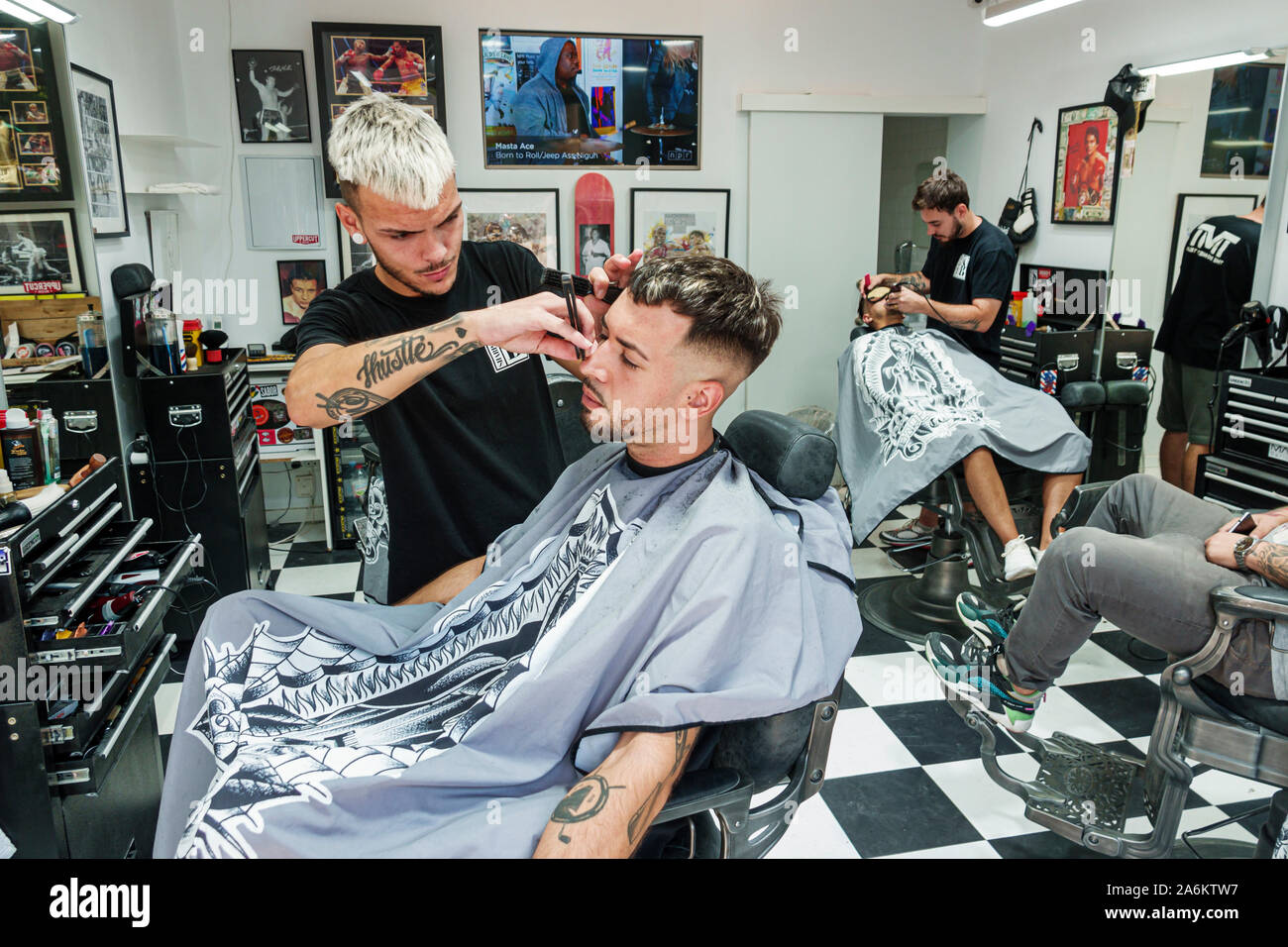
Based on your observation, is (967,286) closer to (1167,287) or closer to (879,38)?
(1167,287)

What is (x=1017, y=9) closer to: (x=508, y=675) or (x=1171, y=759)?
(x=1171, y=759)

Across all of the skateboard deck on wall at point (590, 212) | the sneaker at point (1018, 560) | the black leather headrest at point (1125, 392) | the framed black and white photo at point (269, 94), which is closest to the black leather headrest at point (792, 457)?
the sneaker at point (1018, 560)

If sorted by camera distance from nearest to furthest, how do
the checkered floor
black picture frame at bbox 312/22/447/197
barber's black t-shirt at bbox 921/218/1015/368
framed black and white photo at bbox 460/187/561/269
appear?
1. the checkered floor
2. barber's black t-shirt at bbox 921/218/1015/368
3. black picture frame at bbox 312/22/447/197
4. framed black and white photo at bbox 460/187/561/269

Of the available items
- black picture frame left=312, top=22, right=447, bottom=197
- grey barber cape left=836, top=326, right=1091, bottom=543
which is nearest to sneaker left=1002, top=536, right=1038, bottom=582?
grey barber cape left=836, top=326, right=1091, bottom=543

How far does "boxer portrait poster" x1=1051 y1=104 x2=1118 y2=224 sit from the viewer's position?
402 cm

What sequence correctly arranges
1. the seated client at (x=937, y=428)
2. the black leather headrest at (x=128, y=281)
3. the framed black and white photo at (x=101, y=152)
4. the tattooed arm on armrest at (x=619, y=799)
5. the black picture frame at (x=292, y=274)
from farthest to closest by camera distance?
the black picture frame at (x=292, y=274) < the seated client at (x=937, y=428) < the black leather headrest at (x=128, y=281) < the framed black and white photo at (x=101, y=152) < the tattooed arm on armrest at (x=619, y=799)

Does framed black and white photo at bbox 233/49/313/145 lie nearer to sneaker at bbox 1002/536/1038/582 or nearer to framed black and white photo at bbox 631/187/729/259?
framed black and white photo at bbox 631/187/729/259

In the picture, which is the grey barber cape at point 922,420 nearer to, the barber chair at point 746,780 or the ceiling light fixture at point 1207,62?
the ceiling light fixture at point 1207,62

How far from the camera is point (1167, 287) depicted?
3.69m

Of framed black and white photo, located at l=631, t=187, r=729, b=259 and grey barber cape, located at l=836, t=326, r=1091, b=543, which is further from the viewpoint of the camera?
framed black and white photo, located at l=631, t=187, r=729, b=259

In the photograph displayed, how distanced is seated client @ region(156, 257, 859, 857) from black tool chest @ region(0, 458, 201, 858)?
492mm

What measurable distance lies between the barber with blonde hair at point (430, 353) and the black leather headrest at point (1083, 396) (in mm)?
2372

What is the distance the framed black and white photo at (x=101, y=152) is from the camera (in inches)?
112

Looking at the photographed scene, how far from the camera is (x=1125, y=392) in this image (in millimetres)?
3480
